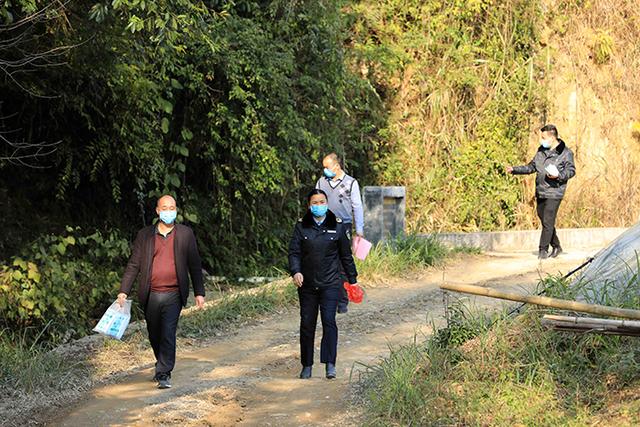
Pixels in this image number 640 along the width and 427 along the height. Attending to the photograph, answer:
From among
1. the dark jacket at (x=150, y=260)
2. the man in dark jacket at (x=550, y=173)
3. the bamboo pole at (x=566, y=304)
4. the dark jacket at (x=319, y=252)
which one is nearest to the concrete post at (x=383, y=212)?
the man in dark jacket at (x=550, y=173)

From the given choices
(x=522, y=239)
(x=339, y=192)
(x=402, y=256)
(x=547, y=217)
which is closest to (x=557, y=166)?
(x=547, y=217)

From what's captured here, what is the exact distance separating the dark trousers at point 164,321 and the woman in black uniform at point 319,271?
107 centimetres

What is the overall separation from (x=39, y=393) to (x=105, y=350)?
1.78m

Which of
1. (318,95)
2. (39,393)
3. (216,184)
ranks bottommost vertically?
(39,393)

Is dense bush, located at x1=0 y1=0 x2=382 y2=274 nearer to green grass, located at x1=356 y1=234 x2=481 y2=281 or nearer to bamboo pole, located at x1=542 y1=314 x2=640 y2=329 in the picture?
green grass, located at x1=356 y1=234 x2=481 y2=281

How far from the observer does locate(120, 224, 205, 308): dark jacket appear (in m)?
9.97

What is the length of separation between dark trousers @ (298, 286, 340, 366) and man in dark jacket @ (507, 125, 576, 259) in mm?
7189

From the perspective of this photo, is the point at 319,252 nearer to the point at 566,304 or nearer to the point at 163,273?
the point at 163,273

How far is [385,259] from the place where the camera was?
16.2 m

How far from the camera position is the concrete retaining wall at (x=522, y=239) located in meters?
19.3

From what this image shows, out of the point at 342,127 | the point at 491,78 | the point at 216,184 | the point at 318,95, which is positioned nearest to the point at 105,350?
the point at 216,184

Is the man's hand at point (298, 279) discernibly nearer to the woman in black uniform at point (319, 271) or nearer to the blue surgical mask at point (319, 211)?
the woman in black uniform at point (319, 271)

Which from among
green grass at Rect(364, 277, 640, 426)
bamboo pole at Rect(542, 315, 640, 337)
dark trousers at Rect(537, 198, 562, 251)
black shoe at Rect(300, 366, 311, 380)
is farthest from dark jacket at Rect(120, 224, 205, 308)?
dark trousers at Rect(537, 198, 562, 251)

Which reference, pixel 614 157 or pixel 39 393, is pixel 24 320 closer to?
pixel 39 393
